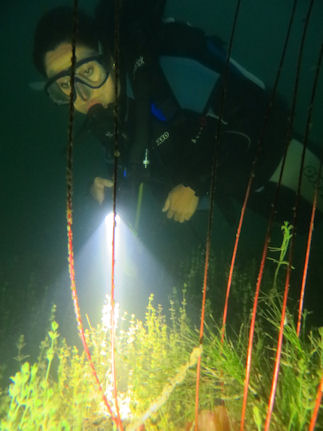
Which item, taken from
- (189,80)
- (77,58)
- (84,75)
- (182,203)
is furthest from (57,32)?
(182,203)

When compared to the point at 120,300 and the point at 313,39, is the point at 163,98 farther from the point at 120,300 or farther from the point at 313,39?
the point at 313,39

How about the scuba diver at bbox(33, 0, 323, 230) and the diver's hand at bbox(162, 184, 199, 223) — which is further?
the diver's hand at bbox(162, 184, 199, 223)

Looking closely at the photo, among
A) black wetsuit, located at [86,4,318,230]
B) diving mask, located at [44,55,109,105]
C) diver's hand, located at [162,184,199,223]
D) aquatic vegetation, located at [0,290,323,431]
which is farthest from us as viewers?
diving mask, located at [44,55,109,105]

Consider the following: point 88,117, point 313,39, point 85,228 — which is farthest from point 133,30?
point 313,39

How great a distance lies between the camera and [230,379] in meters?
1.50

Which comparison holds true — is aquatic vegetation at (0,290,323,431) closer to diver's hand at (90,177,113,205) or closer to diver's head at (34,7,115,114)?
diver's hand at (90,177,113,205)

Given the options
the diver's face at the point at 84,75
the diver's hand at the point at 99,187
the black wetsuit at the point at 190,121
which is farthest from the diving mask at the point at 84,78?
the diver's hand at the point at 99,187

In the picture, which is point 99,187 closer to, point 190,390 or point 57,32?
point 57,32

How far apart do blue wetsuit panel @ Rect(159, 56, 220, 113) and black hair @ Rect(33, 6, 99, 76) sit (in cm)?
134

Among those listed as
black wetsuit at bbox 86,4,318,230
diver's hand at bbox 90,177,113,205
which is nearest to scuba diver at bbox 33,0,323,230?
black wetsuit at bbox 86,4,318,230

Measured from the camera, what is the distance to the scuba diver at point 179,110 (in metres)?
2.82

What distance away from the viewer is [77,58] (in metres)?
3.59

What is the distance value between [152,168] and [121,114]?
2.48 ft

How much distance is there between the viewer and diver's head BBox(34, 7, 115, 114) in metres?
3.51
